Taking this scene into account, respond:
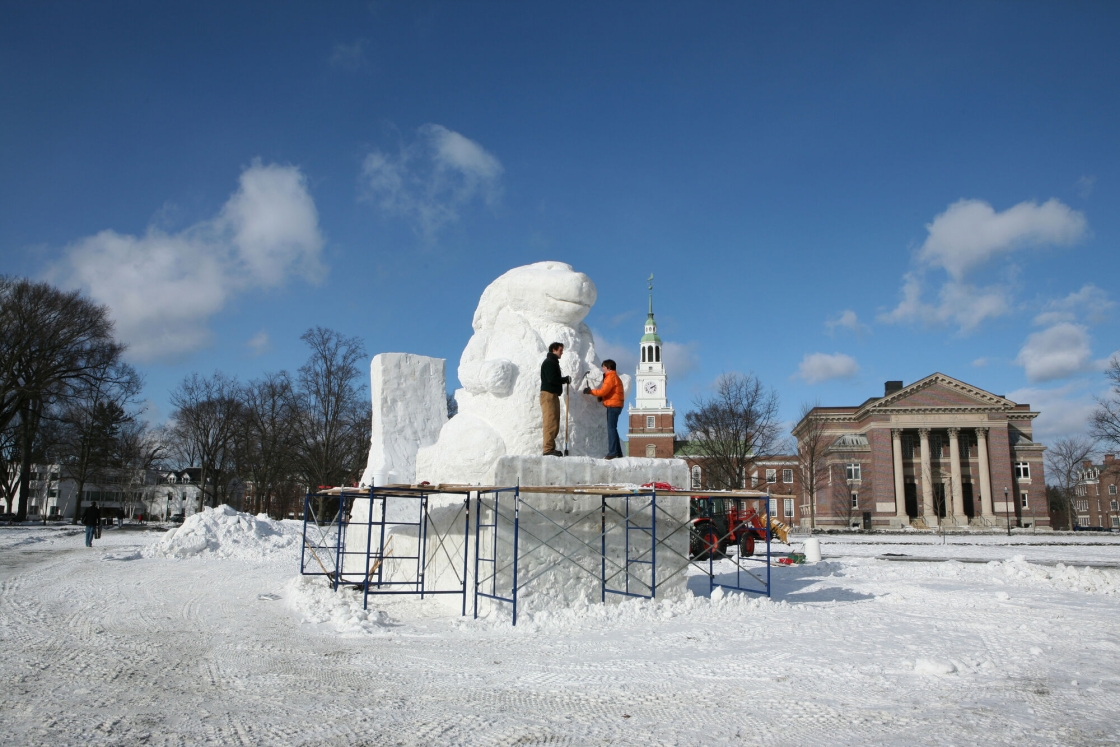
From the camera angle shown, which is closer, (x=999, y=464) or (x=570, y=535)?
(x=570, y=535)

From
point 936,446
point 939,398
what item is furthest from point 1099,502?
point 939,398

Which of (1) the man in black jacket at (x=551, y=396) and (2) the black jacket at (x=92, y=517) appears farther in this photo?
(2) the black jacket at (x=92, y=517)

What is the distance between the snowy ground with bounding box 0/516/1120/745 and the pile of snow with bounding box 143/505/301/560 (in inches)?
257

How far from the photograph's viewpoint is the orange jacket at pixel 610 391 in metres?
8.62

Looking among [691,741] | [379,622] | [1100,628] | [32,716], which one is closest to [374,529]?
[379,622]

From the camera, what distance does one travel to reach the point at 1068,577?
12.4 m

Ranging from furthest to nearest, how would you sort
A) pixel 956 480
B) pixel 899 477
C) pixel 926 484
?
pixel 899 477 → pixel 926 484 → pixel 956 480

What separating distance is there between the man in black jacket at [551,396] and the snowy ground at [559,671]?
189 centimetres

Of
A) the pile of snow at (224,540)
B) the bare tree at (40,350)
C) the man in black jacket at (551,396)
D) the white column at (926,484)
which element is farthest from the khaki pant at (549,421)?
the white column at (926,484)

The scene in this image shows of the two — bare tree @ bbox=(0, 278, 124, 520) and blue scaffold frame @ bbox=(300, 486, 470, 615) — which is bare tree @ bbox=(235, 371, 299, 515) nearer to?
bare tree @ bbox=(0, 278, 124, 520)

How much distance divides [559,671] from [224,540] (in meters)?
14.6

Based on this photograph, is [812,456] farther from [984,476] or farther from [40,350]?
[40,350]

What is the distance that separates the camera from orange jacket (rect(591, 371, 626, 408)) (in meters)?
8.62

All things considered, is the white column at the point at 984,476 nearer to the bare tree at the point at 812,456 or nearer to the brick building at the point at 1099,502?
the bare tree at the point at 812,456
